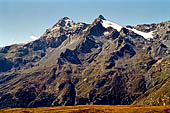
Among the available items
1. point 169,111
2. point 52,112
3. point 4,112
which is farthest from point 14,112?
point 169,111

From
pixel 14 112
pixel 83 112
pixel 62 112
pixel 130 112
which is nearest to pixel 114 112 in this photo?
pixel 130 112

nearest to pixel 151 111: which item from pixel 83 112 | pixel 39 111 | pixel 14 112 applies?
pixel 83 112

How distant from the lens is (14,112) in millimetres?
137625

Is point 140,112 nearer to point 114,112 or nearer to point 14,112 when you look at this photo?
point 114,112

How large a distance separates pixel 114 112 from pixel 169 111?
102 ft

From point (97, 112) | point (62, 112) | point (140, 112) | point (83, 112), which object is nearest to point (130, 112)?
point (140, 112)

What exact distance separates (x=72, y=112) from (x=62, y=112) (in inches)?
259

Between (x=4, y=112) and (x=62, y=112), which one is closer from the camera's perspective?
(x=62, y=112)

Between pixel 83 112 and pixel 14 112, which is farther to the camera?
pixel 14 112

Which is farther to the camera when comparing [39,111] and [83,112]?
[39,111]

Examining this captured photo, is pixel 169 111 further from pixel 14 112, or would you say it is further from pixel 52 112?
pixel 14 112

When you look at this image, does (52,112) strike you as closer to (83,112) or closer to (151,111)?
(83,112)

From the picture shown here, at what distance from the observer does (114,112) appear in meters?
127

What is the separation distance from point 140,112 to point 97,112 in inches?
963
